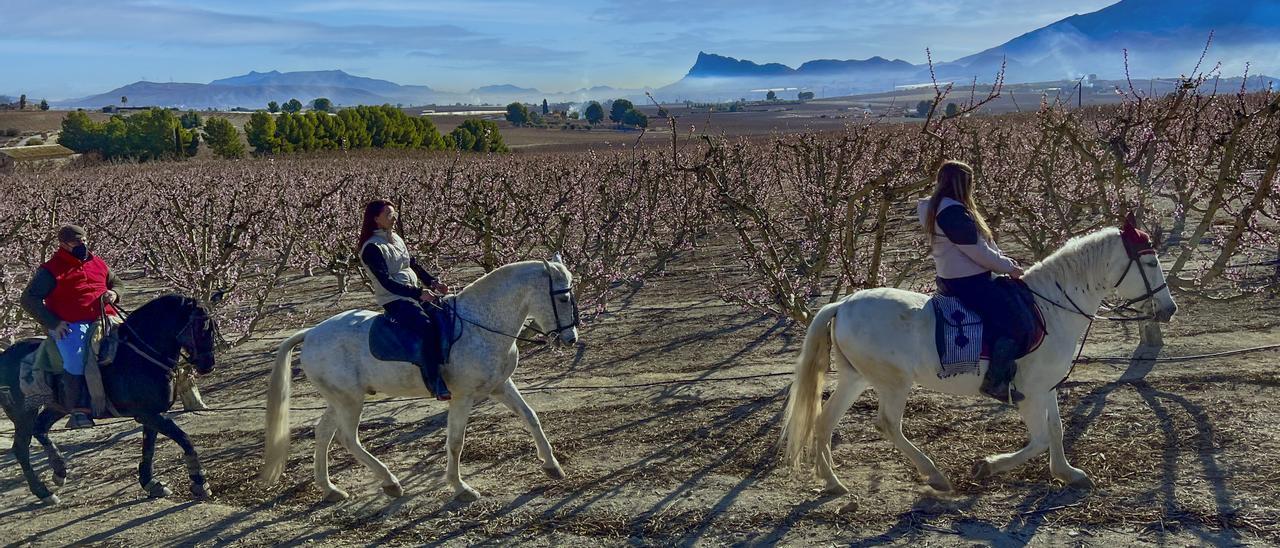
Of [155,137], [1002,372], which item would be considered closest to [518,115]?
[155,137]

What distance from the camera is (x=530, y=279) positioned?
6484 millimetres

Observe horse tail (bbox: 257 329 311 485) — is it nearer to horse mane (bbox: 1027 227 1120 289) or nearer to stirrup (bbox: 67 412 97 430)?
stirrup (bbox: 67 412 97 430)

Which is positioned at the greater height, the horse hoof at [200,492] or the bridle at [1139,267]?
the bridle at [1139,267]

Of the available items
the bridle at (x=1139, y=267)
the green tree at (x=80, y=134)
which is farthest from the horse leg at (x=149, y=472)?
the green tree at (x=80, y=134)

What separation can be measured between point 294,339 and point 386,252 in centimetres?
95

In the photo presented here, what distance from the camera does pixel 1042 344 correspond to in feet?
19.1

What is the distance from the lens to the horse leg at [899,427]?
6096mm

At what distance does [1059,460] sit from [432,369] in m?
4.21

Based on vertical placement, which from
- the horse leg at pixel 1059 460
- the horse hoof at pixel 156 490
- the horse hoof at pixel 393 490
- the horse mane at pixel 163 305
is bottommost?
the horse hoof at pixel 156 490

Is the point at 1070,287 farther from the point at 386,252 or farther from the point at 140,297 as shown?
the point at 140,297

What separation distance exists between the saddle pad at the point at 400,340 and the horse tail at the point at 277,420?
619 millimetres

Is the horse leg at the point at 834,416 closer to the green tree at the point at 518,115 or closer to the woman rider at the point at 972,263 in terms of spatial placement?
the woman rider at the point at 972,263

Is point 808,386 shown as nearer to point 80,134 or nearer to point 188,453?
point 188,453

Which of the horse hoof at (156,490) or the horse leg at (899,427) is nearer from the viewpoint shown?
the horse leg at (899,427)
